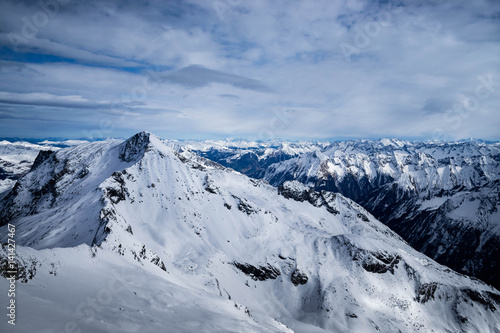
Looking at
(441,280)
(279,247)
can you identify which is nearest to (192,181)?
(279,247)

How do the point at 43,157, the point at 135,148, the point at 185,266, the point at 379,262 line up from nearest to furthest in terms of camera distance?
the point at 185,266, the point at 379,262, the point at 135,148, the point at 43,157

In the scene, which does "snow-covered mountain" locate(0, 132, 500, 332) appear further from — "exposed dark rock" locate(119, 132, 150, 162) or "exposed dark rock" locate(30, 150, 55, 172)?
"exposed dark rock" locate(30, 150, 55, 172)

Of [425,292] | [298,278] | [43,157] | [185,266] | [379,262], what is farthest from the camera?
[43,157]

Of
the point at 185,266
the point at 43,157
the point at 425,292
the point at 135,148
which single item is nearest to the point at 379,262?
the point at 425,292

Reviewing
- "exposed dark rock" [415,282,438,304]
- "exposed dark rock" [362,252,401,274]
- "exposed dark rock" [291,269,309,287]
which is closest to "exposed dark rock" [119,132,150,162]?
"exposed dark rock" [291,269,309,287]

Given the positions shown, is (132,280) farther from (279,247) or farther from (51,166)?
(51,166)

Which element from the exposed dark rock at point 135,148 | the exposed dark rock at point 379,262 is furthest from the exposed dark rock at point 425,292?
the exposed dark rock at point 135,148

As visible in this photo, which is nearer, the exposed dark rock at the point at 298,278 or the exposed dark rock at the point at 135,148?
the exposed dark rock at the point at 298,278

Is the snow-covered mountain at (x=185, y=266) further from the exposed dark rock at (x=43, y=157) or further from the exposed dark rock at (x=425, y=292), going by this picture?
the exposed dark rock at (x=43, y=157)

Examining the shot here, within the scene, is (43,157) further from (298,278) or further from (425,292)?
(425,292)
